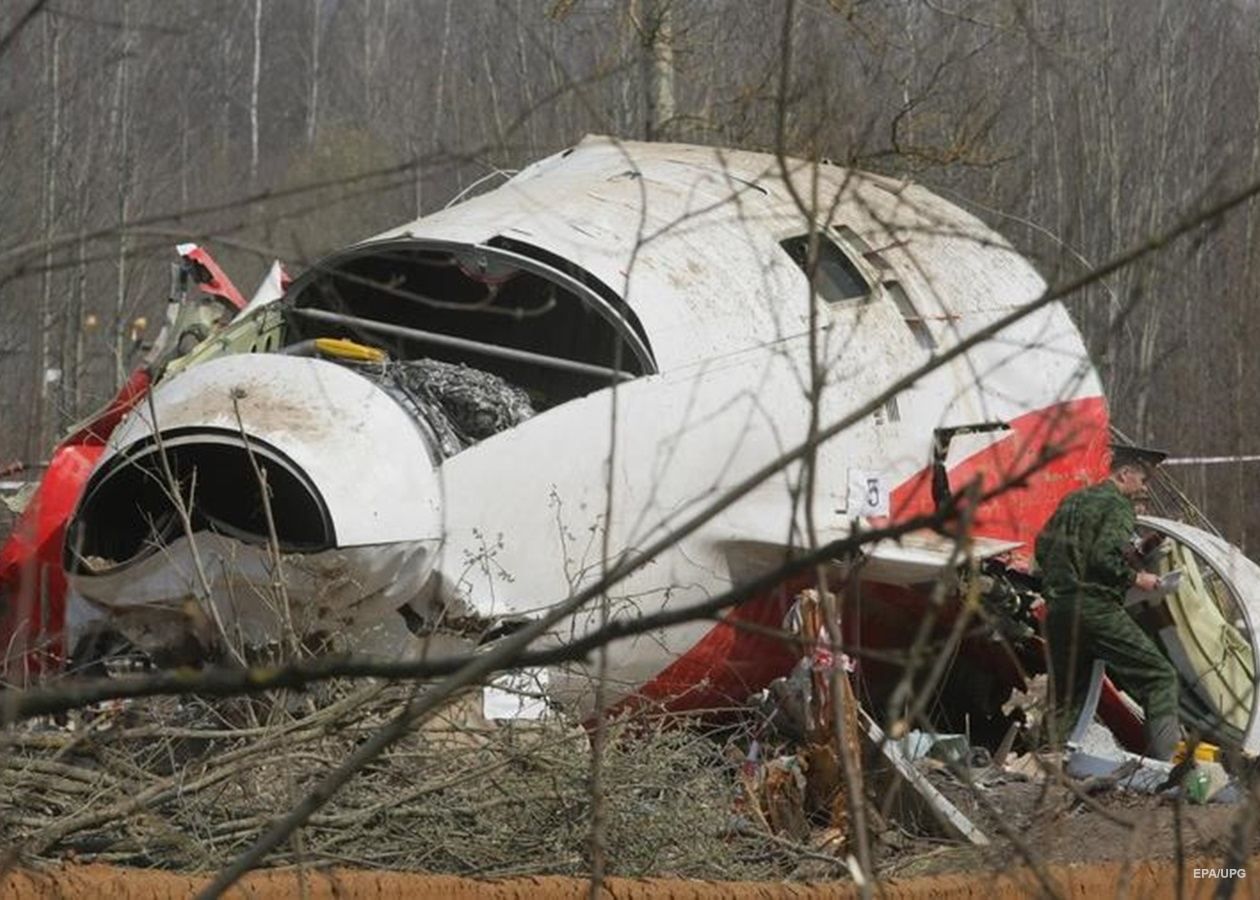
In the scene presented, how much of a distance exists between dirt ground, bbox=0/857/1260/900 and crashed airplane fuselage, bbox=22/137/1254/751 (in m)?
1.19

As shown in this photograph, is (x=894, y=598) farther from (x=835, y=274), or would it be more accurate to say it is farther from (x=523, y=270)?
(x=523, y=270)

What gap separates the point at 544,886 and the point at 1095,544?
394cm

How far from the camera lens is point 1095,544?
954cm

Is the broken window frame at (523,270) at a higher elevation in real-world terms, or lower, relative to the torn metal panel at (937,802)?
higher

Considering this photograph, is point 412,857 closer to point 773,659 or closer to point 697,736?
point 697,736

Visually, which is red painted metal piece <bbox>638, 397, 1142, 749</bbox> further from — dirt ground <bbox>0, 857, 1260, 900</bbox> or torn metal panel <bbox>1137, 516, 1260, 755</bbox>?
dirt ground <bbox>0, 857, 1260, 900</bbox>

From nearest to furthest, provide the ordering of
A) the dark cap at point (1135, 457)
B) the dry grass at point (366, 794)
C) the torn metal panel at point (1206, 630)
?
the dry grass at point (366, 794)
the dark cap at point (1135, 457)
the torn metal panel at point (1206, 630)

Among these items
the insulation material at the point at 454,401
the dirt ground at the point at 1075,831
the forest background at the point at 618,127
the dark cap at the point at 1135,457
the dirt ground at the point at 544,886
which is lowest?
the dirt ground at the point at 1075,831

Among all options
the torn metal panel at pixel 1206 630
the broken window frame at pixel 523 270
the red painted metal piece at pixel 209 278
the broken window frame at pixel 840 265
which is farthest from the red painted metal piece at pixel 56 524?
the torn metal panel at pixel 1206 630

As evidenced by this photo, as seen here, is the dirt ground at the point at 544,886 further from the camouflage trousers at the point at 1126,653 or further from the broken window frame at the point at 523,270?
the broken window frame at the point at 523,270

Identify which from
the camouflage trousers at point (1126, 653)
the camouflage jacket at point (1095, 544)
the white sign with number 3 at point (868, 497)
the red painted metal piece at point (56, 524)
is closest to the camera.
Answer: the white sign with number 3 at point (868, 497)

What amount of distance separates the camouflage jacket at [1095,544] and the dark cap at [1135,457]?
13.3 inches

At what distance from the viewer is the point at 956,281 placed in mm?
10398

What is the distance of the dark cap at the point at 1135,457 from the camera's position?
10.5m
